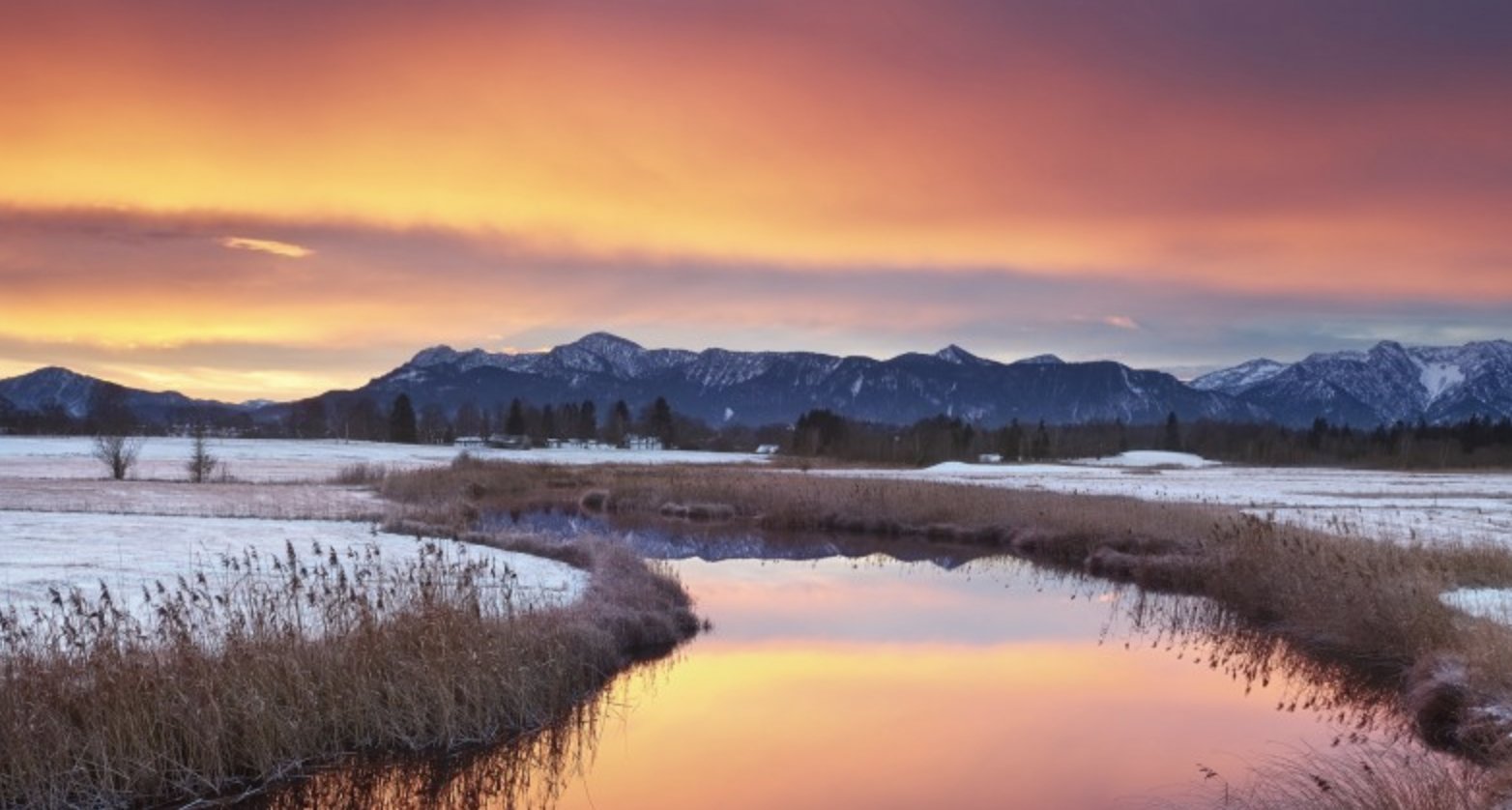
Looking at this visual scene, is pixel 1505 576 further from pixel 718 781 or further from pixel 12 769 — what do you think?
pixel 12 769

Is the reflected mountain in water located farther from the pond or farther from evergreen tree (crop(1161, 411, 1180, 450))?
evergreen tree (crop(1161, 411, 1180, 450))

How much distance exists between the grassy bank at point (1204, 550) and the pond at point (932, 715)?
1.25 m

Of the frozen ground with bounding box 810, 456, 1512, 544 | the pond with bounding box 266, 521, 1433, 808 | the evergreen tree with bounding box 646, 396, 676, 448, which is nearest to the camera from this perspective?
the pond with bounding box 266, 521, 1433, 808

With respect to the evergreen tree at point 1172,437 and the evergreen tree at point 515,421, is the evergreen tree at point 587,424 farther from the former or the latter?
the evergreen tree at point 1172,437

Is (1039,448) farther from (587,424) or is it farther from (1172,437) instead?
(587,424)

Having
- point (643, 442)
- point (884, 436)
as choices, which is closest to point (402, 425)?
point (643, 442)

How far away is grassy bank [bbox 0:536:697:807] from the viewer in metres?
10.8

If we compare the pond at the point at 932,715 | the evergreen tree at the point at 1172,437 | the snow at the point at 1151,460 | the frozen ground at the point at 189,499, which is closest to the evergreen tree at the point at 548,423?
the snow at the point at 1151,460

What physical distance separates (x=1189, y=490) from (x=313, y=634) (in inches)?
2216

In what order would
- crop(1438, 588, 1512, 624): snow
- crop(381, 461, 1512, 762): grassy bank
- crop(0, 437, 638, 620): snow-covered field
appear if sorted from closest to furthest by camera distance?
crop(381, 461, 1512, 762): grassy bank, crop(1438, 588, 1512, 624): snow, crop(0, 437, 638, 620): snow-covered field

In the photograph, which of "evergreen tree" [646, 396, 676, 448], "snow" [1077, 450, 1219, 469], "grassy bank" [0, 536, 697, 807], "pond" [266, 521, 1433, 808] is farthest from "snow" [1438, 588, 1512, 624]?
"evergreen tree" [646, 396, 676, 448]

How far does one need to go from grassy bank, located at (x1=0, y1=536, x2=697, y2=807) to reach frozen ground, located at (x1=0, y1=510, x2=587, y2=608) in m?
1.42

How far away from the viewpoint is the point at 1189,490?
60438 millimetres

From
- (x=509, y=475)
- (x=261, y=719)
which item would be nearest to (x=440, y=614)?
(x=261, y=719)
